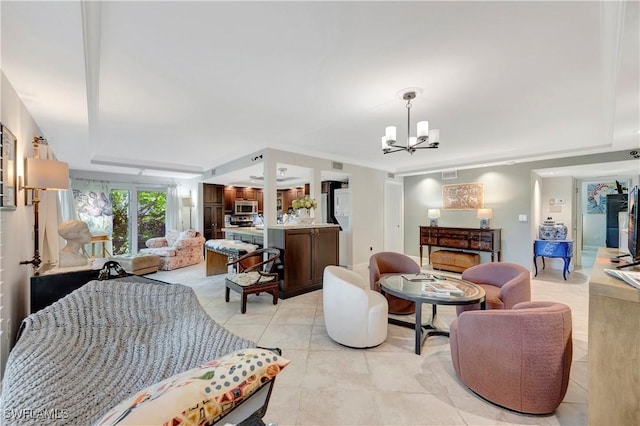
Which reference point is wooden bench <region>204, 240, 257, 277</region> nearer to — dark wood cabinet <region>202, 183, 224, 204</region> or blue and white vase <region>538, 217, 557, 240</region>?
dark wood cabinet <region>202, 183, 224, 204</region>

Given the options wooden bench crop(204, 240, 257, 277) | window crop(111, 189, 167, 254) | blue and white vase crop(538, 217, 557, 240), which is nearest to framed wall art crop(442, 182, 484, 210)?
blue and white vase crop(538, 217, 557, 240)

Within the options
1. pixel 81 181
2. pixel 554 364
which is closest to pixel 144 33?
pixel 554 364

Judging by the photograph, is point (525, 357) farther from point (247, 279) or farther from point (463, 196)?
point (463, 196)

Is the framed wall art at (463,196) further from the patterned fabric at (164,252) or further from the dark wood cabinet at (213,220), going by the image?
the patterned fabric at (164,252)

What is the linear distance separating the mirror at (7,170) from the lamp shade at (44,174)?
177mm

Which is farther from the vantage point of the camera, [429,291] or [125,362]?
[429,291]

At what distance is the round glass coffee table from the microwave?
6459 mm

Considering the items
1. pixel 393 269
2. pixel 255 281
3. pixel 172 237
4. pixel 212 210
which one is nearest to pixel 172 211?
pixel 212 210

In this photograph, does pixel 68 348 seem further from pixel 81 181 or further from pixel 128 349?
pixel 81 181

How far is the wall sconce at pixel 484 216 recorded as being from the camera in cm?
561

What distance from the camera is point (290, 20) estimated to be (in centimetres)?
169

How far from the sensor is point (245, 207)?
862cm

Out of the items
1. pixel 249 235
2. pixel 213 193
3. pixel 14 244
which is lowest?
pixel 249 235

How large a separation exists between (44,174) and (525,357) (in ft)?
13.6
